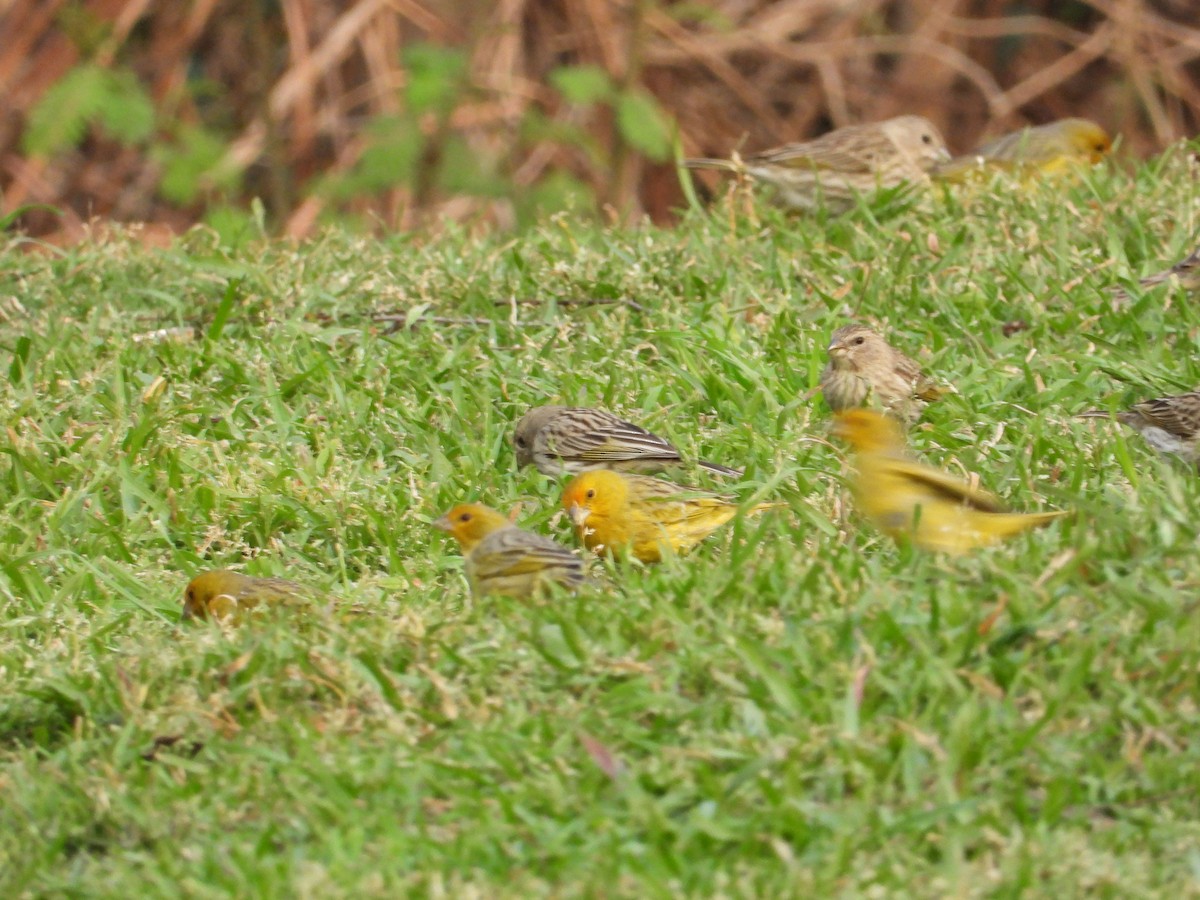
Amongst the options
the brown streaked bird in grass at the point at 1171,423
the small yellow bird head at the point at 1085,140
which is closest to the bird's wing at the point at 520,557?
the brown streaked bird in grass at the point at 1171,423

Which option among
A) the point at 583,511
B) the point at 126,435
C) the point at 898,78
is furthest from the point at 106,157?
the point at 583,511

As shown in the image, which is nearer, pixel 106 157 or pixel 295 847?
pixel 295 847

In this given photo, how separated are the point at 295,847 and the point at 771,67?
10.7 m

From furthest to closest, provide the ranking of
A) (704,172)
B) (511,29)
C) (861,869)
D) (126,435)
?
(704,172), (511,29), (126,435), (861,869)

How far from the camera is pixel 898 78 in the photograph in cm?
1360

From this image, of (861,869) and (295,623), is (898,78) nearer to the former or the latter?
(295,623)

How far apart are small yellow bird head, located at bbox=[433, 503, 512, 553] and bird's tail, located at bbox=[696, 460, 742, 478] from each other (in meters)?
0.82

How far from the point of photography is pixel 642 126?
11148 mm

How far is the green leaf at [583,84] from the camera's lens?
1145 cm

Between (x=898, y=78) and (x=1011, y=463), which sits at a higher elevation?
(x=1011, y=463)

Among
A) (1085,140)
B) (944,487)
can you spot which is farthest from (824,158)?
(944,487)

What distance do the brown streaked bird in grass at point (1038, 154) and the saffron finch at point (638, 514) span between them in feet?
11.6

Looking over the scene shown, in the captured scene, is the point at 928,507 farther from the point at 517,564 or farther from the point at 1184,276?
the point at 1184,276

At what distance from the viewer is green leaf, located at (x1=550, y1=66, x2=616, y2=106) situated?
37.6 ft
